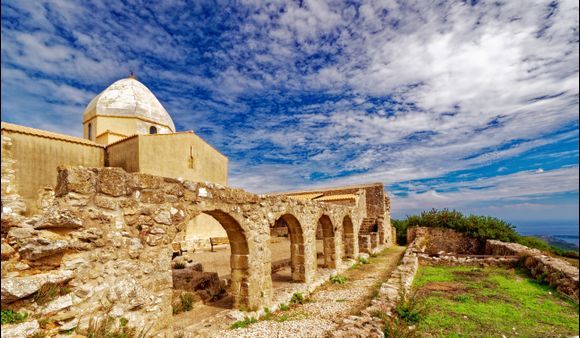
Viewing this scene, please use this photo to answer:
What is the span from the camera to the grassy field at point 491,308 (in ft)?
18.5

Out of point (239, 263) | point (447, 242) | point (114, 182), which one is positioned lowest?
point (447, 242)

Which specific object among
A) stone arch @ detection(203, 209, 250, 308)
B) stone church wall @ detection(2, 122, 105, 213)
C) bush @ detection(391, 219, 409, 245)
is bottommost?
bush @ detection(391, 219, 409, 245)

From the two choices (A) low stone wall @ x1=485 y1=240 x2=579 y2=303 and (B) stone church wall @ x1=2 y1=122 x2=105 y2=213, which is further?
(B) stone church wall @ x1=2 y1=122 x2=105 y2=213

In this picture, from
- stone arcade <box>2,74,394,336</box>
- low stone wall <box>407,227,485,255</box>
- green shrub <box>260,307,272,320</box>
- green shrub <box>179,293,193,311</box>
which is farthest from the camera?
low stone wall <box>407,227,485,255</box>

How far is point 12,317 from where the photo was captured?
3111 mm

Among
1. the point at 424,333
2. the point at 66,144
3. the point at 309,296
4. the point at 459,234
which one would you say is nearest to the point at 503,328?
the point at 424,333

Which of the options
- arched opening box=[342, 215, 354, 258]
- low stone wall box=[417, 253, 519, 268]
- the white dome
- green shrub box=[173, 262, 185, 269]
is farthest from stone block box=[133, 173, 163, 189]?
the white dome

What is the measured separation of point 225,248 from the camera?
1858cm

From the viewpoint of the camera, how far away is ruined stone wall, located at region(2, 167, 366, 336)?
339 centimetres

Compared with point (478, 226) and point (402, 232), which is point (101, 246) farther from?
point (402, 232)

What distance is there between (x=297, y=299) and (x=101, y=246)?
561 cm

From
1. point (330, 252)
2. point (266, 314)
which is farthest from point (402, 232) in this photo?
point (266, 314)

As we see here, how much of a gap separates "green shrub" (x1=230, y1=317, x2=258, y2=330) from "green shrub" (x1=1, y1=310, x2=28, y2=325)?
353 cm

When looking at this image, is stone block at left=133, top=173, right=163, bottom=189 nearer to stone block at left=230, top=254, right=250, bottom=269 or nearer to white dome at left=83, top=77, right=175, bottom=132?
stone block at left=230, top=254, right=250, bottom=269
